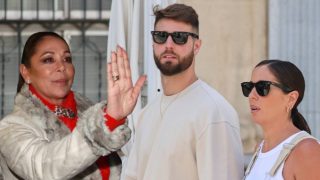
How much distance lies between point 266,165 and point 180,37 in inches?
29.6

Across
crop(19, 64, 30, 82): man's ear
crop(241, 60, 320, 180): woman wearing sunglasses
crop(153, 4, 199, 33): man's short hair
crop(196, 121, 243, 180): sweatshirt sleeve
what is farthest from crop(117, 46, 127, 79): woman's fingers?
crop(19, 64, 30, 82): man's ear

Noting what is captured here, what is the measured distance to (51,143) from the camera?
3664 mm

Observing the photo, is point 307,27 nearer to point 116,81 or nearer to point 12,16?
point 12,16

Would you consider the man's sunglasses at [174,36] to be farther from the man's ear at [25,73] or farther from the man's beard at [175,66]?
the man's ear at [25,73]

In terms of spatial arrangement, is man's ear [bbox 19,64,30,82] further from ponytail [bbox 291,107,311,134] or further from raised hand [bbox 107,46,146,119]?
ponytail [bbox 291,107,311,134]

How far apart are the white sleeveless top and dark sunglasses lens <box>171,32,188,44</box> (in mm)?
650

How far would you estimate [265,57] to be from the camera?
20.6 ft

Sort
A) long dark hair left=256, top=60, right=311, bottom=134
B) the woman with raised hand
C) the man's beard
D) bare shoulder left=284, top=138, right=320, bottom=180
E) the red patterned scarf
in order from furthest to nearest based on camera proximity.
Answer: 1. the red patterned scarf
2. the man's beard
3. the woman with raised hand
4. long dark hair left=256, top=60, right=311, bottom=134
5. bare shoulder left=284, top=138, right=320, bottom=180

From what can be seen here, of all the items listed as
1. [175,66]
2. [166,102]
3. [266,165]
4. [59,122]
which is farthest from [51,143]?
[266,165]

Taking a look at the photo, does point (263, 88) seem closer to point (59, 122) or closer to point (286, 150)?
point (286, 150)

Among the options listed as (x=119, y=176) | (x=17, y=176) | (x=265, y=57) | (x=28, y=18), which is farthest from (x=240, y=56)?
(x=17, y=176)

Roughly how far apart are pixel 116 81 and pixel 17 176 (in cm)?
77

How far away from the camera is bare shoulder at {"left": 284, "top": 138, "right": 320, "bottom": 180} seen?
2.96 meters

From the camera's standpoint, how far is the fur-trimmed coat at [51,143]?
11.6 feet
